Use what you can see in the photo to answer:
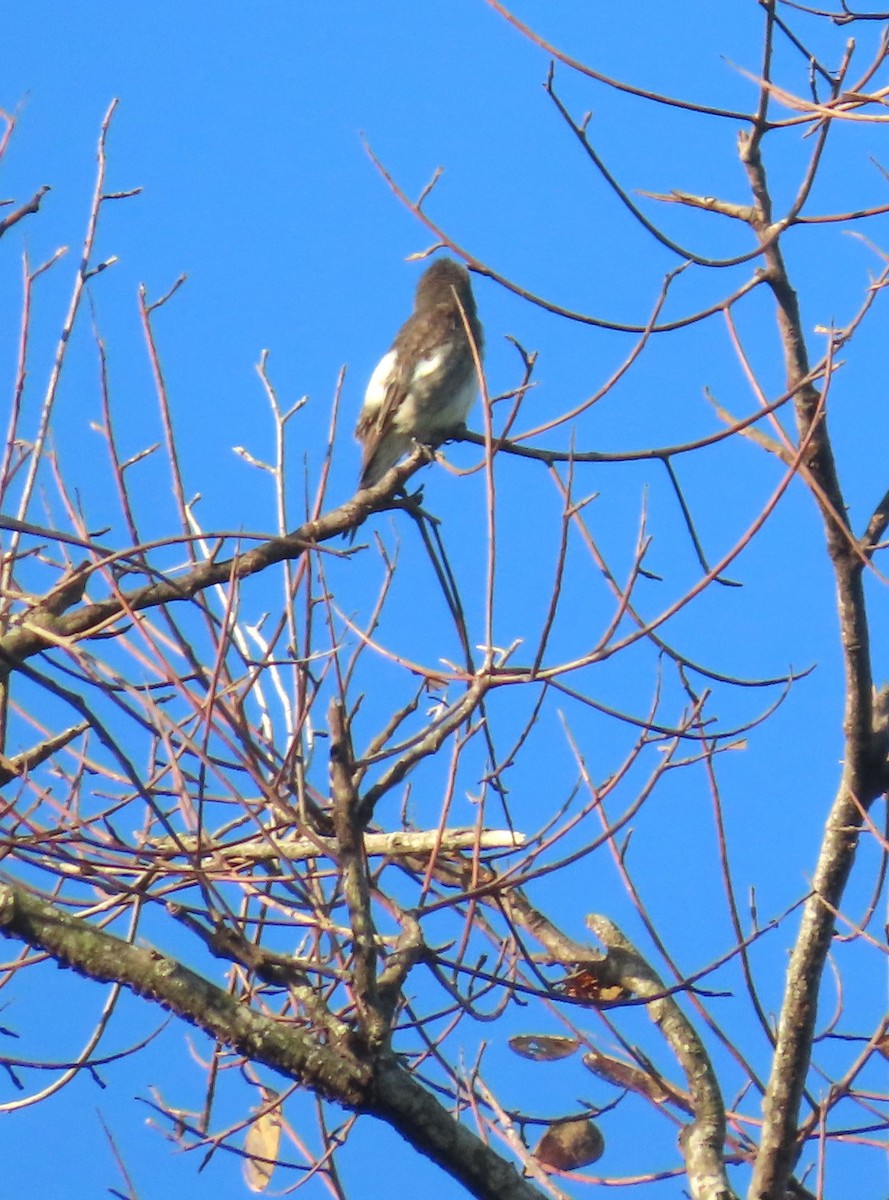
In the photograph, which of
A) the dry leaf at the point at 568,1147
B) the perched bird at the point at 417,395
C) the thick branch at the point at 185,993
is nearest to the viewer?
the thick branch at the point at 185,993

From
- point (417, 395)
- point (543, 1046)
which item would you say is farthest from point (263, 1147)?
point (417, 395)

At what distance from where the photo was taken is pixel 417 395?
19.7 ft

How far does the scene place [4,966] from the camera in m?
2.71

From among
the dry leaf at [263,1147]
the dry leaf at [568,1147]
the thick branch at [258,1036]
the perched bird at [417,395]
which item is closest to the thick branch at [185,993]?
the thick branch at [258,1036]

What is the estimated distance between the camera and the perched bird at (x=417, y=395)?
6000 millimetres

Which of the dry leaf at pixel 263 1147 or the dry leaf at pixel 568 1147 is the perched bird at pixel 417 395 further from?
the dry leaf at pixel 263 1147

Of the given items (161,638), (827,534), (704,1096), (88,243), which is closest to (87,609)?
(161,638)

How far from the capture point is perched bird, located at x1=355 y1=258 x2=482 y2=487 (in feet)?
19.7

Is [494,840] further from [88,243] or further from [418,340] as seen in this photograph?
[418,340]

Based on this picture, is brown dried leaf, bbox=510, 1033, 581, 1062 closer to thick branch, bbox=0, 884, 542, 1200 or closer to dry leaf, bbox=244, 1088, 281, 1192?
dry leaf, bbox=244, 1088, 281, 1192

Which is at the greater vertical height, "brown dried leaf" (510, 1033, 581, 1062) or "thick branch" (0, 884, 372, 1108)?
"brown dried leaf" (510, 1033, 581, 1062)

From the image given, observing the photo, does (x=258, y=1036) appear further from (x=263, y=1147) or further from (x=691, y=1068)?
(x=691, y=1068)

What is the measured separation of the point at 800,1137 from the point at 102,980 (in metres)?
1.49

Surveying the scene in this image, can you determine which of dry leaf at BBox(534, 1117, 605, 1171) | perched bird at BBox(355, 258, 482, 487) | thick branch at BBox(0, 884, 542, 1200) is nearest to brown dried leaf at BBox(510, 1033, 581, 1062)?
dry leaf at BBox(534, 1117, 605, 1171)
